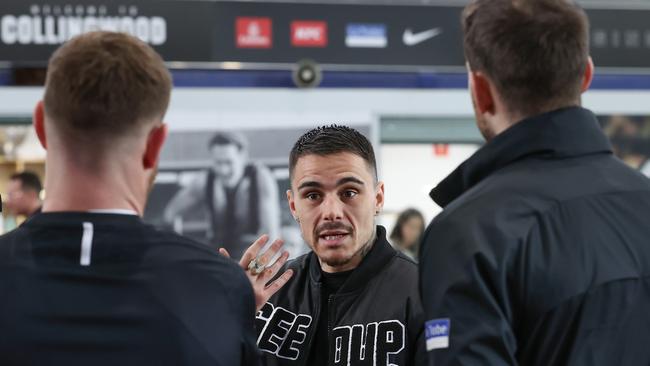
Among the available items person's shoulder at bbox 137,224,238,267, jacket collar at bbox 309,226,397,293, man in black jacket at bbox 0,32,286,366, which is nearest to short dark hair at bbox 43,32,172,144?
man in black jacket at bbox 0,32,286,366

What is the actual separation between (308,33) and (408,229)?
1.45m

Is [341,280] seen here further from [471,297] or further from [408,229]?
[408,229]

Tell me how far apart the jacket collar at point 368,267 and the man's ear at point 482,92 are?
2.86 ft

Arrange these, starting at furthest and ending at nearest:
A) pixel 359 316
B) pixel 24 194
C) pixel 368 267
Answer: pixel 24 194, pixel 368 267, pixel 359 316

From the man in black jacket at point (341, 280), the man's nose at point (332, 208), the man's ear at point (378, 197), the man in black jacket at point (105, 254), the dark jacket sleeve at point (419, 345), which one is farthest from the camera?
the man's ear at point (378, 197)

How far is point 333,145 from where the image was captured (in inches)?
Result: 106

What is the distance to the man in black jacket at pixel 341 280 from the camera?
2.35 m

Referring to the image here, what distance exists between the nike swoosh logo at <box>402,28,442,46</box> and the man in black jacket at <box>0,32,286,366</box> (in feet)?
14.8

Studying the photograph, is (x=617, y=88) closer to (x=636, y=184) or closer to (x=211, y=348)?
(x=636, y=184)

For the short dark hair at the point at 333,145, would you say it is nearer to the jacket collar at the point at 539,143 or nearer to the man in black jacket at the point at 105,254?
the jacket collar at the point at 539,143

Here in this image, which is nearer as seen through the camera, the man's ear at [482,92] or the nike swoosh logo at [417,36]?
the man's ear at [482,92]

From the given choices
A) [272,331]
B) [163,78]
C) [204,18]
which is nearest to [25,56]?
[204,18]

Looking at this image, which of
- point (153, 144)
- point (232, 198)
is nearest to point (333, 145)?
point (153, 144)

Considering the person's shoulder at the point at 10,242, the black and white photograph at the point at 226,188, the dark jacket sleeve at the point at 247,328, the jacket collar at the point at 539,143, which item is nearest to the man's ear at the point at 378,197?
the jacket collar at the point at 539,143
